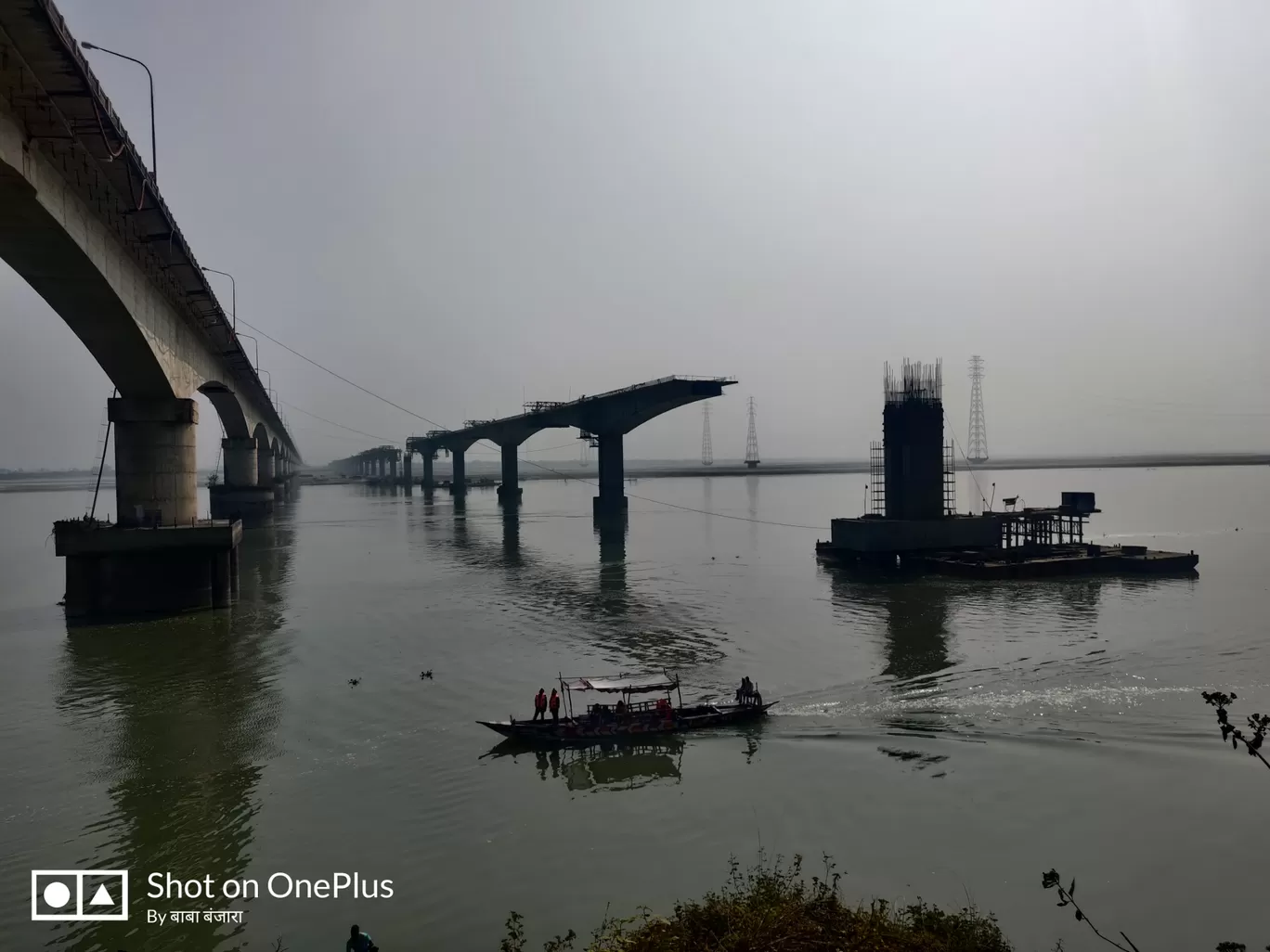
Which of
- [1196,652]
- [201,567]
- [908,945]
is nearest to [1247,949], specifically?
[908,945]

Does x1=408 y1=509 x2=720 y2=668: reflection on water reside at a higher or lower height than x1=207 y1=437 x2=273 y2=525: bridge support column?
lower

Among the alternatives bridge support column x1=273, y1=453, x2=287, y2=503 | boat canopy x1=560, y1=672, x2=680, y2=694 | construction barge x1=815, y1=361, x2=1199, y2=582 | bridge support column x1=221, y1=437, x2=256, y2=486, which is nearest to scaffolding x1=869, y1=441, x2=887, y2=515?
construction barge x1=815, y1=361, x2=1199, y2=582

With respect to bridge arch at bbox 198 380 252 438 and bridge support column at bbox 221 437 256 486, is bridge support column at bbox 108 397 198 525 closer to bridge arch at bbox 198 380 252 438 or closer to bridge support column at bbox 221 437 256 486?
bridge arch at bbox 198 380 252 438

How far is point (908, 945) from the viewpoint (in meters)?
11.8

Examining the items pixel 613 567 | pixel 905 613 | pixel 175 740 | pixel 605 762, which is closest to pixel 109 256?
pixel 175 740

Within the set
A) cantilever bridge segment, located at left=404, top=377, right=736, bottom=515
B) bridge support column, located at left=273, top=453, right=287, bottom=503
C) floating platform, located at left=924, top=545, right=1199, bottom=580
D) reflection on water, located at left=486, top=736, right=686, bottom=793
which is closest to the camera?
reflection on water, located at left=486, top=736, right=686, bottom=793

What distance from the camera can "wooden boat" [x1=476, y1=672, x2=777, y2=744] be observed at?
2238 cm

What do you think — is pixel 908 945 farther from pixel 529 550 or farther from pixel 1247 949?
pixel 529 550

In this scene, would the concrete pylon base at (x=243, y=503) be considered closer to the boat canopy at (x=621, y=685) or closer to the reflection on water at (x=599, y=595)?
the reflection on water at (x=599, y=595)

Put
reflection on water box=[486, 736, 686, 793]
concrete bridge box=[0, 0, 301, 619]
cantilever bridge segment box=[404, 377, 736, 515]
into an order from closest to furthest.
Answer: reflection on water box=[486, 736, 686, 793], concrete bridge box=[0, 0, 301, 619], cantilever bridge segment box=[404, 377, 736, 515]

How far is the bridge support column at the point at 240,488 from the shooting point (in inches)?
3831

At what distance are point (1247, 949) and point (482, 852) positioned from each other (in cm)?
1303

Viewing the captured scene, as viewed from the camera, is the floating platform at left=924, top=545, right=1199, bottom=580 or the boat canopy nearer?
the boat canopy

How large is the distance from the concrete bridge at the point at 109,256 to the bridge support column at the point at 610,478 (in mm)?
52394
